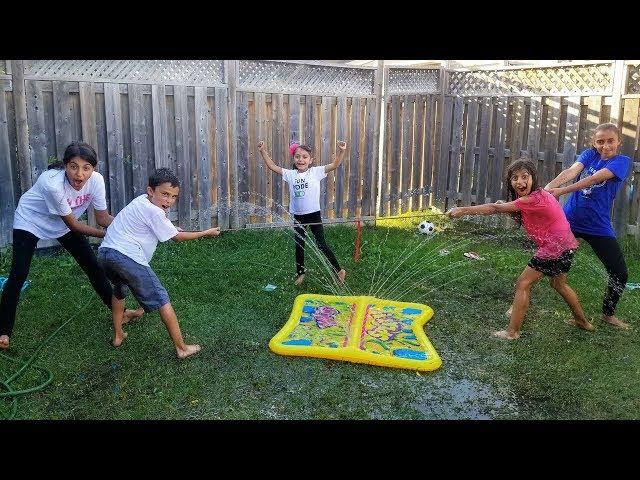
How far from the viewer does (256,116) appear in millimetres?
8266

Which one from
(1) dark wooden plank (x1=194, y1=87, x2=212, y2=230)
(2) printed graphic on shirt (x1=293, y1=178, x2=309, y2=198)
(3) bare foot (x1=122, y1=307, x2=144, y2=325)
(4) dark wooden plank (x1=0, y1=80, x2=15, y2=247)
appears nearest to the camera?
(3) bare foot (x1=122, y1=307, x2=144, y2=325)

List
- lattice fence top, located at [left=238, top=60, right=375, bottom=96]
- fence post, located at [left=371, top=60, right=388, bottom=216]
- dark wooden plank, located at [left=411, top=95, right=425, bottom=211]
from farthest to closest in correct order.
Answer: dark wooden plank, located at [left=411, top=95, right=425, bottom=211] < fence post, located at [left=371, top=60, right=388, bottom=216] < lattice fence top, located at [left=238, top=60, right=375, bottom=96]

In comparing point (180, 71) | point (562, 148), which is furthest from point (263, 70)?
point (562, 148)

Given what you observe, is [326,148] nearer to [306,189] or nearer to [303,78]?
[303,78]

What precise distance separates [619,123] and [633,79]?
0.52 m

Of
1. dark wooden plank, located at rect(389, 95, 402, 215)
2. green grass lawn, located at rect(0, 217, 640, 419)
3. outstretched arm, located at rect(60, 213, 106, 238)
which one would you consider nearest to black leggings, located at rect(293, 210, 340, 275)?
green grass lawn, located at rect(0, 217, 640, 419)

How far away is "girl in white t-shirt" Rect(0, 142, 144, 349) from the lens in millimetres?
4508

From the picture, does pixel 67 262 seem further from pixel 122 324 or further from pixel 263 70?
pixel 263 70

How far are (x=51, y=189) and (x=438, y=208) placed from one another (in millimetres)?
6721

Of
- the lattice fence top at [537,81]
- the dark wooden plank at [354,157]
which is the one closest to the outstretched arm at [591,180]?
the lattice fence top at [537,81]

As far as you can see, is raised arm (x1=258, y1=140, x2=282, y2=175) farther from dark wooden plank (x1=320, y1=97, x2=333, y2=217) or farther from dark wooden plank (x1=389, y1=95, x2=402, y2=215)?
dark wooden plank (x1=389, y1=95, x2=402, y2=215)

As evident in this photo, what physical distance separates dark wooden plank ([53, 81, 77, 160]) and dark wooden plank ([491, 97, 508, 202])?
575 centimetres

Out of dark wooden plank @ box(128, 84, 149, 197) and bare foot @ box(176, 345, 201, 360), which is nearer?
bare foot @ box(176, 345, 201, 360)

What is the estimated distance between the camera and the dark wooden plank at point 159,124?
24.6 feet
